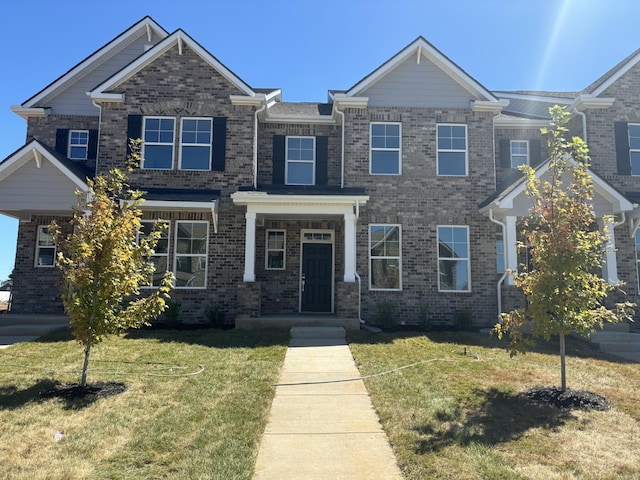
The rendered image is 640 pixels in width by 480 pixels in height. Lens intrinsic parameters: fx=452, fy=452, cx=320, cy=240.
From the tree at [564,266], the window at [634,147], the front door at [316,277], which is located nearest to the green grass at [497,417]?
the tree at [564,266]

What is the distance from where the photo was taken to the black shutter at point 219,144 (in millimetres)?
12992

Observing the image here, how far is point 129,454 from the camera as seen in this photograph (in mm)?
4242

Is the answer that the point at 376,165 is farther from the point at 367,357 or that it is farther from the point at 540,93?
the point at 540,93

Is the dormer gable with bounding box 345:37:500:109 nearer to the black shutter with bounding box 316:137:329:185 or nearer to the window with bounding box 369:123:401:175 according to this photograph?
the window with bounding box 369:123:401:175

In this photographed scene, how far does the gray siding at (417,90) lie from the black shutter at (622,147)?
445cm

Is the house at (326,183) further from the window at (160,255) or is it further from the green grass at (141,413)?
the green grass at (141,413)

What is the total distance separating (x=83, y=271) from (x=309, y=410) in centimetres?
363

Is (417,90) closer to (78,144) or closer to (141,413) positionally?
(78,144)

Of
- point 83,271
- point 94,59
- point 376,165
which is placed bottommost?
point 83,271

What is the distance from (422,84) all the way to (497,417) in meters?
10.8

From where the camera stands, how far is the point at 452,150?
13.4m

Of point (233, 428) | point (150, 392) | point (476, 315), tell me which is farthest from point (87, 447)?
point (476, 315)

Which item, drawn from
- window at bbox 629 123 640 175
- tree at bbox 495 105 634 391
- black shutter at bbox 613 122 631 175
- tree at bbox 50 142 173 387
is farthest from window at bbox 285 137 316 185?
window at bbox 629 123 640 175

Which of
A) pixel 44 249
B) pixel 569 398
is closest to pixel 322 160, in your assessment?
pixel 44 249
